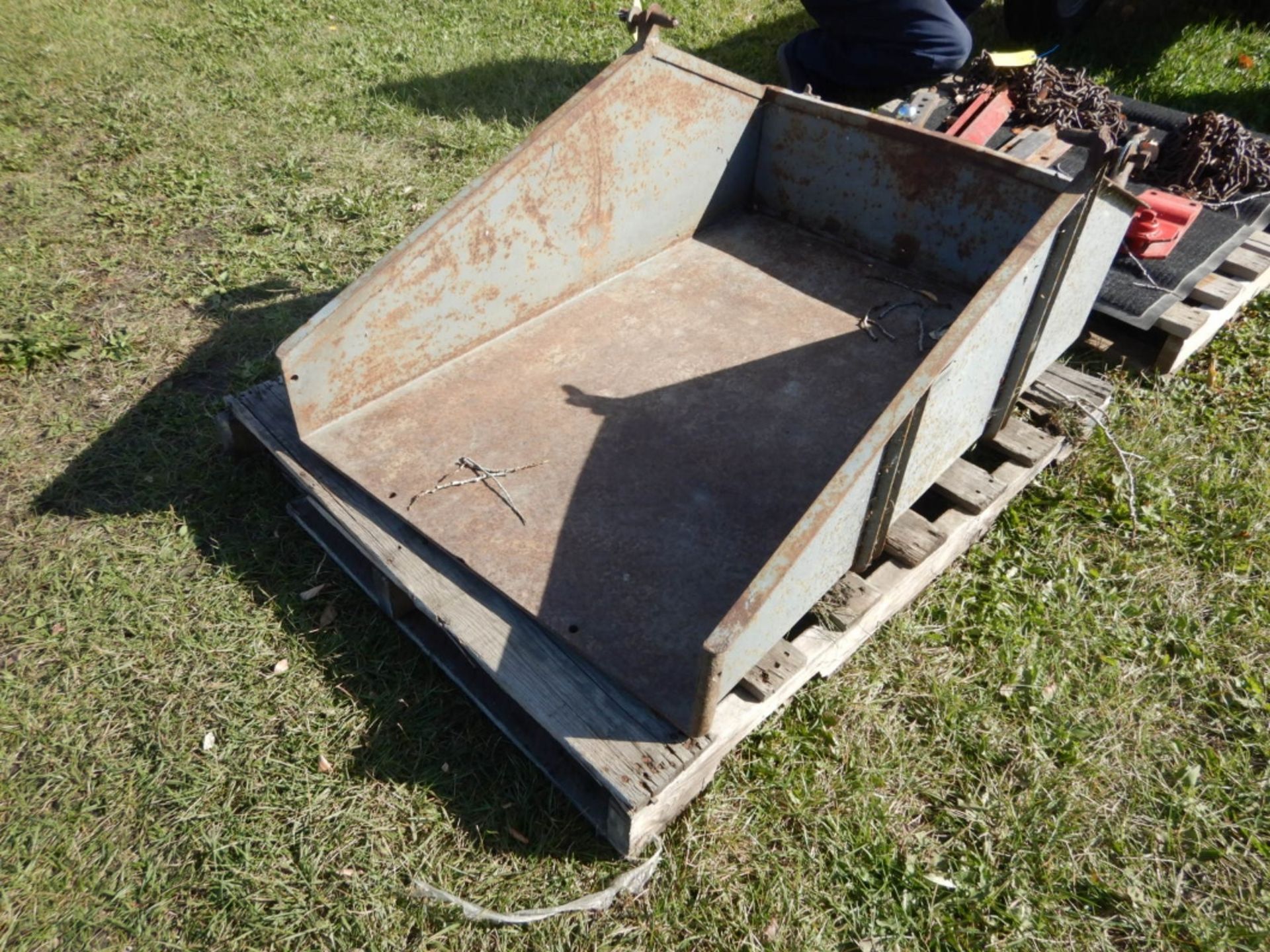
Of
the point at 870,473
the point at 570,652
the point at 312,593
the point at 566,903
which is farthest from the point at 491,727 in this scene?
the point at 870,473

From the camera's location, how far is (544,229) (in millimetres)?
2848

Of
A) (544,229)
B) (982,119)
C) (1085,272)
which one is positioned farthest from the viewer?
(982,119)

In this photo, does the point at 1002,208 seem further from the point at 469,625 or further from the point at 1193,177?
the point at 469,625

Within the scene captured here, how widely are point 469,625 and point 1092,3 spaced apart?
5693mm

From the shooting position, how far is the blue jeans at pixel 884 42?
4430mm

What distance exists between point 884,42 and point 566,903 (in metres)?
4.34

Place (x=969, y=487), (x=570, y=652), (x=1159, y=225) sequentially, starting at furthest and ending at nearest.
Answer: (x=1159, y=225), (x=969, y=487), (x=570, y=652)

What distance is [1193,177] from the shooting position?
146 inches

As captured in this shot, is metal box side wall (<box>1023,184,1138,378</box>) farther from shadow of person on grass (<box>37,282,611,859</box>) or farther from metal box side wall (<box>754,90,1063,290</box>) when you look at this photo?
shadow of person on grass (<box>37,282,611,859</box>)

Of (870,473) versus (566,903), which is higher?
(870,473)

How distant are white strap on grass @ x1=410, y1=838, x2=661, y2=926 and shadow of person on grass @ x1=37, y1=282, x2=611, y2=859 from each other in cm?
8

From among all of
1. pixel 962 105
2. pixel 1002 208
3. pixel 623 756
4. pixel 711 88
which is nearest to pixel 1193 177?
pixel 962 105

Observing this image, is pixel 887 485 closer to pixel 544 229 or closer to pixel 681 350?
pixel 681 350

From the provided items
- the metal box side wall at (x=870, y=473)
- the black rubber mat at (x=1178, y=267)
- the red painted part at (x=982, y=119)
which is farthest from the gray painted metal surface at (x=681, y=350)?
the red painted part at (x=982, y=119)
